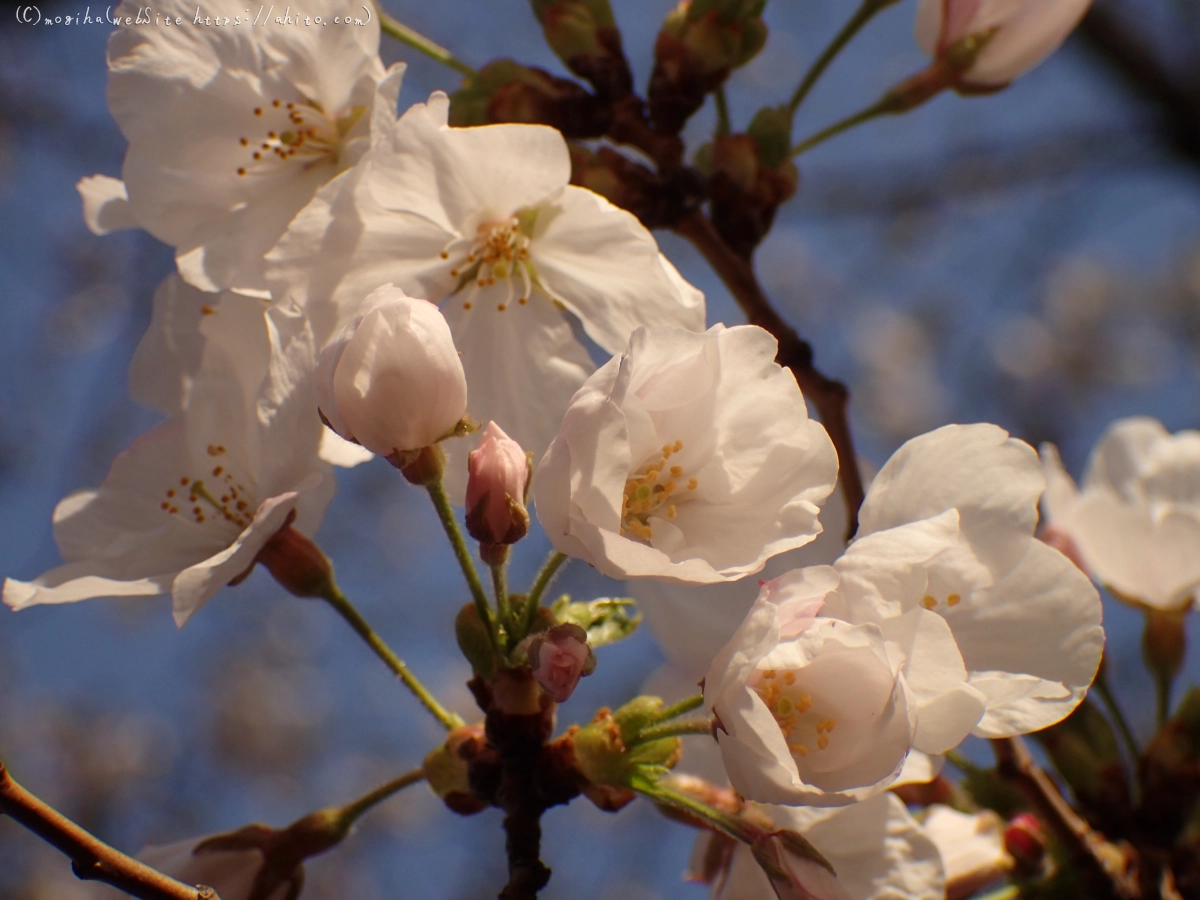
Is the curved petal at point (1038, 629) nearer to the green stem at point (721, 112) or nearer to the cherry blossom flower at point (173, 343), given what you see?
the green stem at point (721, 112)

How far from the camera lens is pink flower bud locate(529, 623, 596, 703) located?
94 centimetres

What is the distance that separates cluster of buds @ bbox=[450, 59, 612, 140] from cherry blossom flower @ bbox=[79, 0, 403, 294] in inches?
5.5

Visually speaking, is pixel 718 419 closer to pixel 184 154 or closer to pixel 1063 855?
pixel 184 154

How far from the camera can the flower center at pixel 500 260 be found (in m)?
1.31

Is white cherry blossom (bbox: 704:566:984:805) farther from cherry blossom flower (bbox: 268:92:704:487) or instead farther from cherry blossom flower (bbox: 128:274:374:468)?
cherry blossom flower (bbox: 128:274:374:468)

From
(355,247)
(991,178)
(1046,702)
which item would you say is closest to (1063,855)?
(1046,702)

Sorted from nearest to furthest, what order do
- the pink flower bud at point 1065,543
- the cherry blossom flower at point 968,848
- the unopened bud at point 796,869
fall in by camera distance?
the unopened bud at point 796,869 → the cherry blossom flower at point 968,848 → the pink flower bud at point 1065,543

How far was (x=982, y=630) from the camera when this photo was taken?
103 cm

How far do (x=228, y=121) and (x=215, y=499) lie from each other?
0.44m

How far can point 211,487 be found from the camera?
1.34 m

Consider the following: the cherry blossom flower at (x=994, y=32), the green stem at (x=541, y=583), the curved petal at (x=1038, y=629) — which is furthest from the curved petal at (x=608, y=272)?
the cherry blossom flower at (x=994, y=32)

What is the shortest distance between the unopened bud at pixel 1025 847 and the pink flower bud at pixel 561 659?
803mm

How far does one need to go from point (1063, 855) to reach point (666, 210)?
987 millimetres

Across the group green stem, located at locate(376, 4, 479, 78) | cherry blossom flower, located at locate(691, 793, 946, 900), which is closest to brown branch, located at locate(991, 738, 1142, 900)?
cherry blossom flower, located at locate(691, 793, 946, 900)
